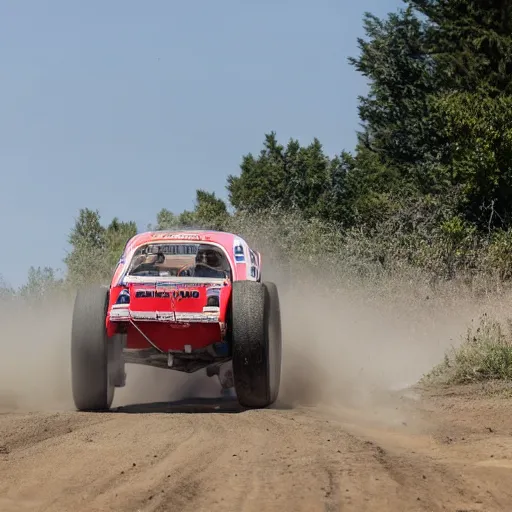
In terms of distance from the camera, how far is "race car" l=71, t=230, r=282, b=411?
393 inches

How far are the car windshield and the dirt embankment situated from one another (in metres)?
1.49

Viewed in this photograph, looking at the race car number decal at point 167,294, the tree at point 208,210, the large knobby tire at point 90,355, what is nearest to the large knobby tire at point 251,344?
the race car number decal at point 167,294

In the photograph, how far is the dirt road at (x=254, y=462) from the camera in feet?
16.8

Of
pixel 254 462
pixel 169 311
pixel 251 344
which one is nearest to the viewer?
pixel 254 462

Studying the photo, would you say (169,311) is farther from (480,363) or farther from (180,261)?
(480,363)

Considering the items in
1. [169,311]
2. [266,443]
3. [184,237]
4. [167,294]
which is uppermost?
[184,237]

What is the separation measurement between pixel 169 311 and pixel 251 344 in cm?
97

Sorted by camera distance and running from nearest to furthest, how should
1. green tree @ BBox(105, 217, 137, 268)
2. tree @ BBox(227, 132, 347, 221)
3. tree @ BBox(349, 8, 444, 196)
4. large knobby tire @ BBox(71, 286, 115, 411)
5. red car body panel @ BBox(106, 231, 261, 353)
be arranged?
large knobby tire @ BBox(71, 286, 115, 411) < red car body panel @ BBox(106, 231, 261, 353) < green tree @ BBox(105, 217, 137, 268) < tree @ BBox(349, 8, 444, 196) < tree @ BBox(227, 132, 347, 221)

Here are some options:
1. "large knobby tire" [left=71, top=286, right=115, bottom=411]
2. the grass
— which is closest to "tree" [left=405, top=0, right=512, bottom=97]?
→ the grass

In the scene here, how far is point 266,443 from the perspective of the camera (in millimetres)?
7117

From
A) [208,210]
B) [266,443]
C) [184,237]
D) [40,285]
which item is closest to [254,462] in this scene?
[266,443]

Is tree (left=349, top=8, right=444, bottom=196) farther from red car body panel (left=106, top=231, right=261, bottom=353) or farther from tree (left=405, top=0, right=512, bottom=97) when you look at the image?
red car body panel (left=106, top=231, right=261, bottom=353)

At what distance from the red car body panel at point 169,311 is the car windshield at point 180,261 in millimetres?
655

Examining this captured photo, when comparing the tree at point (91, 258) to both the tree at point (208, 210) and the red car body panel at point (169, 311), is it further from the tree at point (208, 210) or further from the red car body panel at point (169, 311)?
the red car body panel at point (169, 311)
